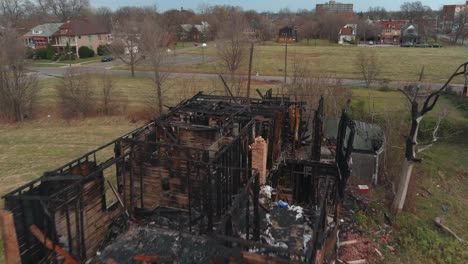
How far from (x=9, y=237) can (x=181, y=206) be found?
161 inches

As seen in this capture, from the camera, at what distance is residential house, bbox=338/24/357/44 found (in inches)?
3588

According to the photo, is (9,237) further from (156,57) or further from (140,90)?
(140,90)

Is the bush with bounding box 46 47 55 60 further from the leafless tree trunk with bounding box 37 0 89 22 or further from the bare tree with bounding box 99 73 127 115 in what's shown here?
the leafless tree trunk with bounding box 37 0 89 22

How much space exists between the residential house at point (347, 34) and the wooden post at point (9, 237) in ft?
302

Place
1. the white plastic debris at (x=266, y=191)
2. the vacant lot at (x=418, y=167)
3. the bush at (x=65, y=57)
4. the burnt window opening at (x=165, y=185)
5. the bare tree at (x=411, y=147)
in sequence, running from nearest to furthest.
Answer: the burnt window opening at (x=165, y=185) < the white plastic debris at (x=266, y=191) < the vacant lot at (x=418, y=167) < the bare tree at (x=411, y=147) < the bush at (x=65, y=57)

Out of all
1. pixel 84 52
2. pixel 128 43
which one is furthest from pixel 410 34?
pixel 84 52

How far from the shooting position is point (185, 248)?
8.67 metres

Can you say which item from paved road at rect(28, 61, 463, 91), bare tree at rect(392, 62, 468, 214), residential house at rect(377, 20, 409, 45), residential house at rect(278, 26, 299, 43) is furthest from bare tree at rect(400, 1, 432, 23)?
bare tree at rect(392, 62, 468, 214)

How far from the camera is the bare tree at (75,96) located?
28.6 m

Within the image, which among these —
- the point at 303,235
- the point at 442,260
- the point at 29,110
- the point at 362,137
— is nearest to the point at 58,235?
the point at 303,235

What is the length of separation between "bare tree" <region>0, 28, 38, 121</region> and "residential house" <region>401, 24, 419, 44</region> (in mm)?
91215

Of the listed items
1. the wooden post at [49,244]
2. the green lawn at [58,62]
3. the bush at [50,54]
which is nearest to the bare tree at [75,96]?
the wooden post at [49,244]

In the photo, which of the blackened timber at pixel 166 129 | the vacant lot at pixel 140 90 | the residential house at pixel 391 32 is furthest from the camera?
the residential house at pixel 391 32

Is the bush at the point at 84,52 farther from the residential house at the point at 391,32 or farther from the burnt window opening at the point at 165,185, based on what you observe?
the residential house at the point at 391,32
